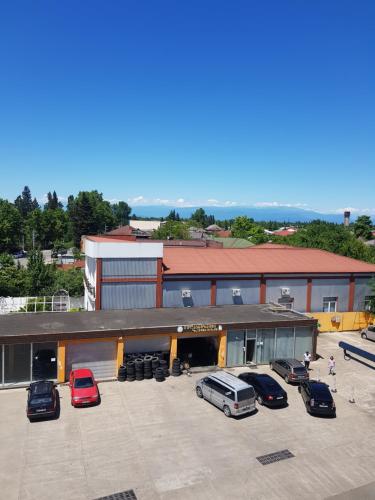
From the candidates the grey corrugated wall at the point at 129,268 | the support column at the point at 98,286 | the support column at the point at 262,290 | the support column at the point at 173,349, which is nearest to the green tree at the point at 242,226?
the support column at the point at 262,290

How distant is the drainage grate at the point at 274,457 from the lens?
18828 millimetres

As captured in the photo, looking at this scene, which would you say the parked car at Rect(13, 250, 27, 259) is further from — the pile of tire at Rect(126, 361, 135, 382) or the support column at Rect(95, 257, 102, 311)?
the pile of tire at Rect(126, 361, 135, 382)

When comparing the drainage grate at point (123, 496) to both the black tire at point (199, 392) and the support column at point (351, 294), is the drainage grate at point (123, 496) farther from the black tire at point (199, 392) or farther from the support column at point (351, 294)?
the support column at point (351, 294)

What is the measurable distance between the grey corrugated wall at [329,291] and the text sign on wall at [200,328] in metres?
15.7

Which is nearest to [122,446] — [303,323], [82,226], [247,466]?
[247,466]

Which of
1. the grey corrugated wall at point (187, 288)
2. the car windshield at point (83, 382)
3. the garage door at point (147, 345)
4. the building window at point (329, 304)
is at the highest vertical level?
the grey corrugated wall at point (187, 288)

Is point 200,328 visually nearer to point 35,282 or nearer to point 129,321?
point 129,321

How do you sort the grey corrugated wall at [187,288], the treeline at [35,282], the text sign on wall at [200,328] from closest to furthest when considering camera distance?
the text sign on wall at [200,328], the grey corrugated wall at [187,288], the treeline at [35,282]

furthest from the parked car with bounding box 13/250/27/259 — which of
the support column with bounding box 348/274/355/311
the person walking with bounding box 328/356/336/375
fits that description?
the person walking with bounding box 328/356/336/375

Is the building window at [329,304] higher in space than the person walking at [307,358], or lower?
higher

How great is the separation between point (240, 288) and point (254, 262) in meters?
4.21

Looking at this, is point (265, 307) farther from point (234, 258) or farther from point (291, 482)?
point (291, 482)

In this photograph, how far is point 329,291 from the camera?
42938 millimetres

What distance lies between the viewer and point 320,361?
3366 centimetres
